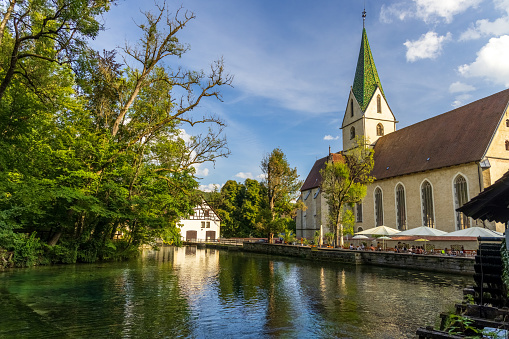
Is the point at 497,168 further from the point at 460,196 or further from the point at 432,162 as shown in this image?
the point at 432,162

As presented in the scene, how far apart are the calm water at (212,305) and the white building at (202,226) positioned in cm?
4146

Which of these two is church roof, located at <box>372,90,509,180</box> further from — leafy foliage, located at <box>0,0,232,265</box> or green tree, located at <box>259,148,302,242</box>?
leafy foliage, located at <box>0,0,232,265</box>

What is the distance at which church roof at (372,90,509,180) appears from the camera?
2923cm

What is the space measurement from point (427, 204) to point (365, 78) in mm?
24001

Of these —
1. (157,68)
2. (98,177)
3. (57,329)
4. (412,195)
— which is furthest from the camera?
(412,195)

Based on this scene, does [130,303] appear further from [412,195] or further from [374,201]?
[374,201]

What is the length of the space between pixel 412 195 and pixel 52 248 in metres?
31.4

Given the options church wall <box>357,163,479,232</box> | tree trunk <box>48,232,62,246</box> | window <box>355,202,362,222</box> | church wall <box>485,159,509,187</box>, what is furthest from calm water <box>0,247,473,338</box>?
window <box>355,202,362,222</box>

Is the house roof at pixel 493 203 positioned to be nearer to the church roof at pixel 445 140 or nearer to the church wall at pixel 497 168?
the church roof at pixel 445 140

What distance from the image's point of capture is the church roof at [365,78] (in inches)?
1943

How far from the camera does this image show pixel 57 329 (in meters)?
7.36

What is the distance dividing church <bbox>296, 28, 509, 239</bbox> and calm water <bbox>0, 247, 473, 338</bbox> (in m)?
15.2

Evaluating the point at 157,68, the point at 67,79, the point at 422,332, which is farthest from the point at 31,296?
the point at 157,68

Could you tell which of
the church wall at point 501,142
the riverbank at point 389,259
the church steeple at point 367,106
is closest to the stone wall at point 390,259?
the riverbank at point 389,259
